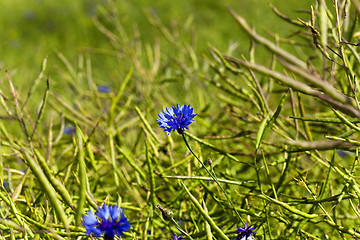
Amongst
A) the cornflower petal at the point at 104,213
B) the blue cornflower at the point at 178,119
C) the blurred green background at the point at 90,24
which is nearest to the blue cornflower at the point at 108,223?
the cornflower petal at the point at 104,213

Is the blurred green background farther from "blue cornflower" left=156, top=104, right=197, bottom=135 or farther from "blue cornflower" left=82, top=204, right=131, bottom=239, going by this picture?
"blue cornflower" left=82, top=204, right=131, bottom=239

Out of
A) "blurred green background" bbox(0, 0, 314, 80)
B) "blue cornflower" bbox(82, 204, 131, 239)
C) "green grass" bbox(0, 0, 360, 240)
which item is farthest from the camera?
"blurred green background" bbox(0, 0, 314, 80)

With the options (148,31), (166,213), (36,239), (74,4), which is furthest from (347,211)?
(74,4)

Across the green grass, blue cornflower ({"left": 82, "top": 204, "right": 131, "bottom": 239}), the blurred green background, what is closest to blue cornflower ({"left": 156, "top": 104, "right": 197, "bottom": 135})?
the green grass

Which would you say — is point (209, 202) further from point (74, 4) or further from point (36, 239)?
point (74, 4)

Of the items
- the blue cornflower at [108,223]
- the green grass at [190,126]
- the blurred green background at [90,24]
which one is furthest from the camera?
the blurred green background at [90,24]

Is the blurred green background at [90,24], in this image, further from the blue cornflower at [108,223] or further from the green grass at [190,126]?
the blue cornflower at [108,223]
